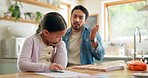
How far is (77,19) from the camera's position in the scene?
2.24 m

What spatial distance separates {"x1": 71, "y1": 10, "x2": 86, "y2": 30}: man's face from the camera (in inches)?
88.4

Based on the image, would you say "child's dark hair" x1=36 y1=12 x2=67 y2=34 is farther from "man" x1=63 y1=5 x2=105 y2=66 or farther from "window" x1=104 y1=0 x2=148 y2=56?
"window" x1=104 y1=0 x2=148 y2=56

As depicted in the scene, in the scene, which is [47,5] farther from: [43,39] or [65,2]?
[43,39]

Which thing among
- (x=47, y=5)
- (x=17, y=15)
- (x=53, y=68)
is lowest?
(x=53, y=68)

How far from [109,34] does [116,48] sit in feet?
1.69

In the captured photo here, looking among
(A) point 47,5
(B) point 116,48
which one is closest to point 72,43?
(A) point 47,5

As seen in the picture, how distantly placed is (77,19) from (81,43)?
0.89 ft

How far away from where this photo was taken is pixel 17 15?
3.36m

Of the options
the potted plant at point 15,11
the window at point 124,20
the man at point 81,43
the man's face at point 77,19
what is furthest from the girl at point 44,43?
the window at point 124,20

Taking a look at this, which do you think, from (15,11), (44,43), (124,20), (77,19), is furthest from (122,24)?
(44,43)

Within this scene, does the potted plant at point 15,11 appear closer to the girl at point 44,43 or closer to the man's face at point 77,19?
the man's face at point 77,19

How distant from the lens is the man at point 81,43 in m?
2.13

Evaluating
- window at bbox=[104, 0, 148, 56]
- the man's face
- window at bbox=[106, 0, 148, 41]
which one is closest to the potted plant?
the man's face

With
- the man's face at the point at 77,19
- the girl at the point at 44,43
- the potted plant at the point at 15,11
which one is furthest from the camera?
the potted plant at the point at 15,11
